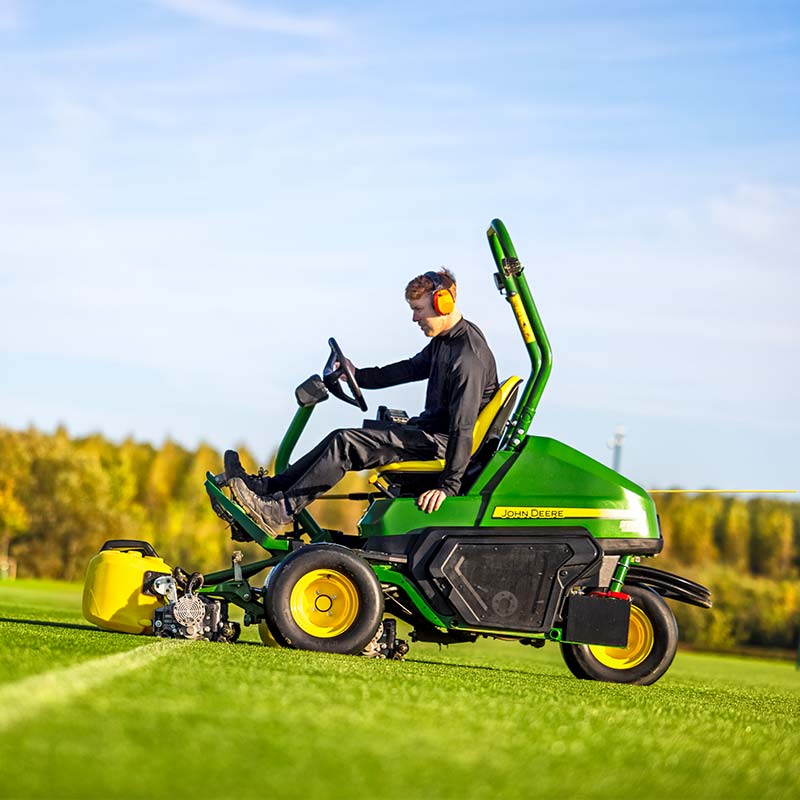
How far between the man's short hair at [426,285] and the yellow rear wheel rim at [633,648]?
2.30m

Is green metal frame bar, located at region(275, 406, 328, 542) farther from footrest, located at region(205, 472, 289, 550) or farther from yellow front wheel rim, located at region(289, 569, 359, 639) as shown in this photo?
yellow front wheel rim, located at region(289, 569, 359, 639)

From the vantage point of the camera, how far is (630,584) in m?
9.44

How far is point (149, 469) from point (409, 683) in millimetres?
96176

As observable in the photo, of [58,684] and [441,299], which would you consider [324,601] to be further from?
[58,684]

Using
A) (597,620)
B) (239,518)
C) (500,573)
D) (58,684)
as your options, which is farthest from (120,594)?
(58,684)

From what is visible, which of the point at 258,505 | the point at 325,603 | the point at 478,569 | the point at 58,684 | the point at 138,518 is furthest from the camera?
the point at 138,518

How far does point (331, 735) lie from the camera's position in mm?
4703

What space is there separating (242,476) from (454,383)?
141 cm

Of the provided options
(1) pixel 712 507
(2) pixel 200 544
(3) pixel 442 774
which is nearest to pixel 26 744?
(3) pixel 442 774

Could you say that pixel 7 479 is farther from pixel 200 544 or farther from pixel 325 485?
pixel 325 485

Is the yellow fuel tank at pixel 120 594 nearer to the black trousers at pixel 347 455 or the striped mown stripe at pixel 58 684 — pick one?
the black trousers at pixel 347 455

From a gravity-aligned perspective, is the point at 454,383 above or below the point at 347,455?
above

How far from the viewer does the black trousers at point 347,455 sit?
28.9 ft

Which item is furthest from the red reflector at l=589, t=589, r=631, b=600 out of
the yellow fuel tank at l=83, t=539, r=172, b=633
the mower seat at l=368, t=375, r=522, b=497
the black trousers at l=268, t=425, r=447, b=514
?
the yellow fuel tank at l=83, t=539, r=172, b=633
